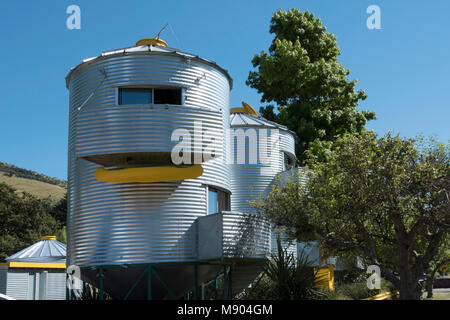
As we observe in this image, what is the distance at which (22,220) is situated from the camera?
73438 mm

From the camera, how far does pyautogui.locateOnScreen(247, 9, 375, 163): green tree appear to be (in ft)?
152

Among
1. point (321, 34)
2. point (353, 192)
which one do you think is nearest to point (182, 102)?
point (353, 192)

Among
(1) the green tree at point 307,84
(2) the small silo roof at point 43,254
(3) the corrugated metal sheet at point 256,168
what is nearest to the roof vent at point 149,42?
(3) the corrugated metal sheet at point 256,168

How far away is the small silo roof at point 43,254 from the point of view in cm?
3650

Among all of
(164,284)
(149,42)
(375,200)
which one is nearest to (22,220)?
(149,42)

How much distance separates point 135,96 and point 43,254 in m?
19.1

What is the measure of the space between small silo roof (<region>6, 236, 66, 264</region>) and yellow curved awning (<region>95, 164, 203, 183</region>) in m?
17.0

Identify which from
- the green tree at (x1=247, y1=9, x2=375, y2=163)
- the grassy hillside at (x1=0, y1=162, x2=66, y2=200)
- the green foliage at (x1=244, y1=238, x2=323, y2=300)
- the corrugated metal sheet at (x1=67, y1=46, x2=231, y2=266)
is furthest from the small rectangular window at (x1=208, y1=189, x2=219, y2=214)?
the grassy hillside at (x1=0, y1=162, x2=66, y2=200)

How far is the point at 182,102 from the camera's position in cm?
2359

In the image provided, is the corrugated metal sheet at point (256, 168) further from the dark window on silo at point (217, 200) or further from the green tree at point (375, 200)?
the green tree at point (375, 200)

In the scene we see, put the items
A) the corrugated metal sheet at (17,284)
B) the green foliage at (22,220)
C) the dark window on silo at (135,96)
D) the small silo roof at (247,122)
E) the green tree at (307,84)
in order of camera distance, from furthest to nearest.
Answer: the green foliage at (22,220)
the green tree at (307,84)
the corrugated metal sheet at (17,284)
the small silo roof at (247,122)
the dark window on silo at (135,96)

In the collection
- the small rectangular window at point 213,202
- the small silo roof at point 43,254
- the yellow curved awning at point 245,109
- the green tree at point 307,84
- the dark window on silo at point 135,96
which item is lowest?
the small silo roof at point 43,254

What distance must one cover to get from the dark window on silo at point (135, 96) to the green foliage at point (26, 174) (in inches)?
6065

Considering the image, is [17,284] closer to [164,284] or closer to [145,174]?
[164,284]
